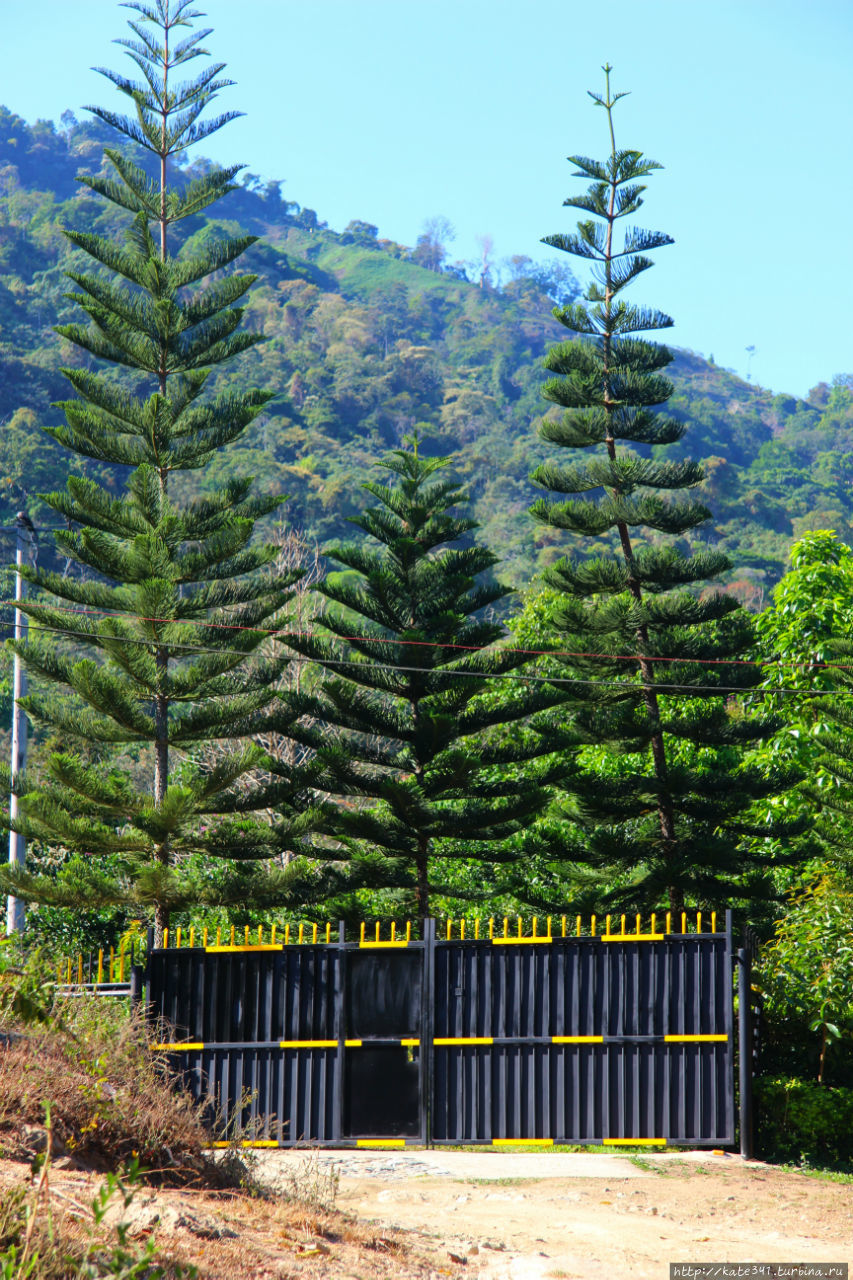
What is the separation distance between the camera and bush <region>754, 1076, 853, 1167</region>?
27.3 ft

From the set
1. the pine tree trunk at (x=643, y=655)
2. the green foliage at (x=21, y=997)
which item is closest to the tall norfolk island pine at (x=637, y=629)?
the pine tree trunk at (x=643, y=655)

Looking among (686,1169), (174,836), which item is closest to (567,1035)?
(686,1169)

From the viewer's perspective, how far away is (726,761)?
56.7 ft

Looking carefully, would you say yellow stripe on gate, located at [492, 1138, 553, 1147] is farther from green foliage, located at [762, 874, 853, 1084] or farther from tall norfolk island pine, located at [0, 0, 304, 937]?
tall norfolk island pine, located at [0, 0, 304, 937]

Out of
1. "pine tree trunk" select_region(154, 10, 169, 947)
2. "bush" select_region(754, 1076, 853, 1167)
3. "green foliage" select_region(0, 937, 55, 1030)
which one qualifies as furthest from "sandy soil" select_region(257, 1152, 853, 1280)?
"pine tree trunk" select_region(154, 10, 169, 947)

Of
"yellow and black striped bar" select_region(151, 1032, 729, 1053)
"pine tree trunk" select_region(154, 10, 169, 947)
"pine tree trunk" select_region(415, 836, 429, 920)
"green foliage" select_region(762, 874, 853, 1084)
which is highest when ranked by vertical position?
"pine tree trunk" select_region(154, 10, 169, 947)

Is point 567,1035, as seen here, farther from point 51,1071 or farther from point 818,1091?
point 51,1071

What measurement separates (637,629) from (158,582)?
529cm

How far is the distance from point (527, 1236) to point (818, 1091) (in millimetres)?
3173

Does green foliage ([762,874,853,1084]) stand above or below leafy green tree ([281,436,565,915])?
below

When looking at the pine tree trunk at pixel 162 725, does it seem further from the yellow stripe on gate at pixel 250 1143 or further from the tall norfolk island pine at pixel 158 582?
the yellow stripe on gate at pixel 250 1143

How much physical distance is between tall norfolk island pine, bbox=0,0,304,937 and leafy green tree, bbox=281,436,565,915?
2.49 ft

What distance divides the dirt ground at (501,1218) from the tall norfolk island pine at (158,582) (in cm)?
561

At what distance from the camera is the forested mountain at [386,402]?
53.1 metres
